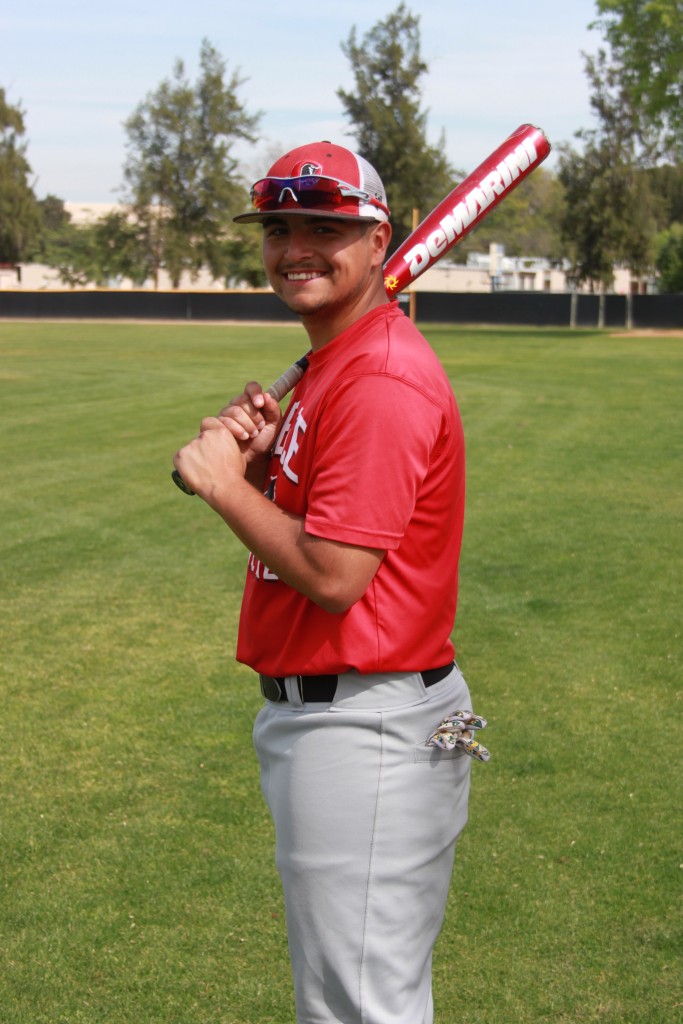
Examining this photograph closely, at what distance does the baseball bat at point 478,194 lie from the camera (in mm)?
2969

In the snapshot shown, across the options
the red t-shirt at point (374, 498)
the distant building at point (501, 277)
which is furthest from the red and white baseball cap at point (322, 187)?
the distant building at point (501, 277)

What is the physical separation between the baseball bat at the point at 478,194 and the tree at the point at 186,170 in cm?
7096

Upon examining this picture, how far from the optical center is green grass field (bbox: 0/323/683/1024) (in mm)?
3580

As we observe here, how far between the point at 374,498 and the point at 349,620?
0.27 meters

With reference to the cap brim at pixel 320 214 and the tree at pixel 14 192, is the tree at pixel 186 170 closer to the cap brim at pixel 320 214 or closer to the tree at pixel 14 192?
the tree at pixel 14 192

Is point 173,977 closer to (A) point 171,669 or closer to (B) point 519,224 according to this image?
(A) point 171,669

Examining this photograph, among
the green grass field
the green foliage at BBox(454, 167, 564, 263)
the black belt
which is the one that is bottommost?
the green grass field

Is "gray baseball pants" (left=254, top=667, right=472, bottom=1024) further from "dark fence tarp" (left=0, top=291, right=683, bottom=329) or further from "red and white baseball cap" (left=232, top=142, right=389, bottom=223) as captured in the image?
"dark fence tarp" (left=0, top=291, right=683, bottom=329)

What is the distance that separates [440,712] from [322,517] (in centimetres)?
55

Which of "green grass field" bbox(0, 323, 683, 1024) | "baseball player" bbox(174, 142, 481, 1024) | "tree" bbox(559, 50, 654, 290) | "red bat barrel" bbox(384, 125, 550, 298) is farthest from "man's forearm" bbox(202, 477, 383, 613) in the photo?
"tree" bbox(559, 50, 654, 290)

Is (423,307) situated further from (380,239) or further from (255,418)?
(380,239)

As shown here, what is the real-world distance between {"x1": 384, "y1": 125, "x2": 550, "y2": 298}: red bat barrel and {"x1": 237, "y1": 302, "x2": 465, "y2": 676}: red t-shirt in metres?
0.78

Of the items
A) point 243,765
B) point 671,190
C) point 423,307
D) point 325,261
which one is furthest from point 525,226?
point 325,261

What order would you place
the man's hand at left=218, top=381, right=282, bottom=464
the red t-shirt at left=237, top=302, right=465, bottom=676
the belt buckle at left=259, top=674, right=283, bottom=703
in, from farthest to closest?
the man's hand at left=218, top=381, right=282, bottom=464
the belt buckle at left=259, top=674, right=283, bottom=703
the red t-shirt at left=237, top=302, right=465, bottom=676
